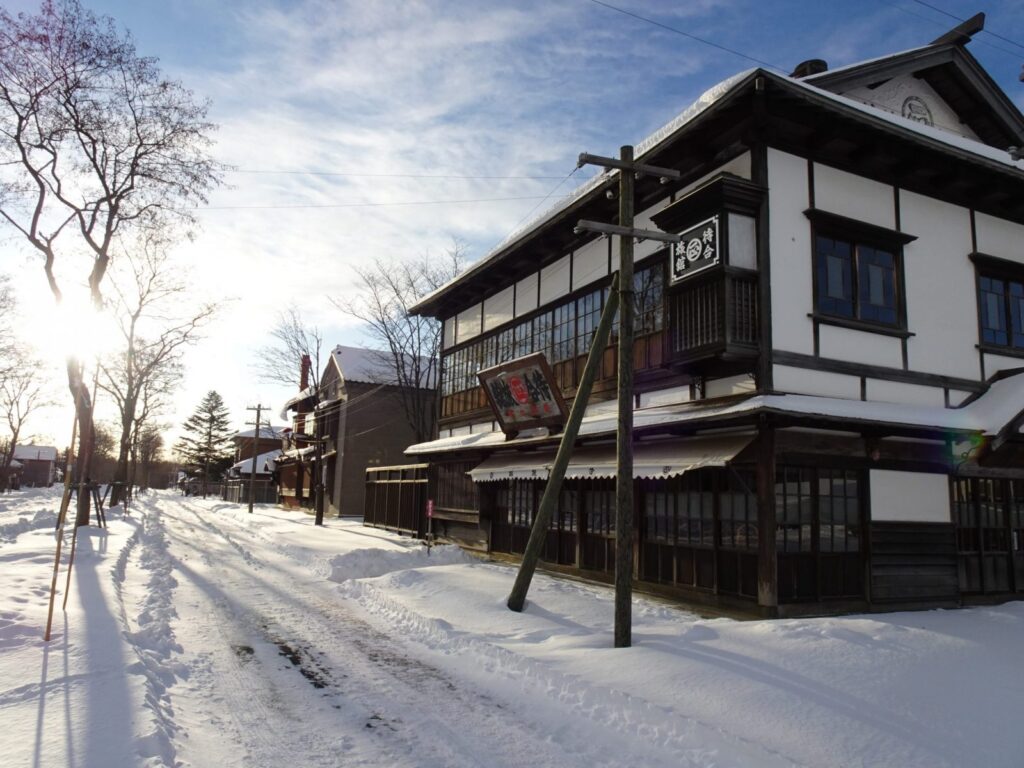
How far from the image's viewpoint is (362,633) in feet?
30.4

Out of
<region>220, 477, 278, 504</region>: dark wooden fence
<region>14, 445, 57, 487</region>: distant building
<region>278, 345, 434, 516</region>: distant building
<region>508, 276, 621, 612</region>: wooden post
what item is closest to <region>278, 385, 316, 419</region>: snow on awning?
<region>278, 345, 434, 516</region>: distant building

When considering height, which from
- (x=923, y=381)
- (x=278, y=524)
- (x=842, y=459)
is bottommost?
(x=278, y=524)

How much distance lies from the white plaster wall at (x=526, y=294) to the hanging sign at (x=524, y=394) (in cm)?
223

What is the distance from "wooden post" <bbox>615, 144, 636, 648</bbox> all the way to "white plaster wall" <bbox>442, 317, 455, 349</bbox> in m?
13.7

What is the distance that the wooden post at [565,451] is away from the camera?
9961mm

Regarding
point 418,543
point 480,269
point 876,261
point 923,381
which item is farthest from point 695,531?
point 418,543

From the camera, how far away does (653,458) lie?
11.3 meters

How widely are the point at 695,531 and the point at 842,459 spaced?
2616 mm

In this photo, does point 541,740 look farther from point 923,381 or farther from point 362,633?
point 923,381

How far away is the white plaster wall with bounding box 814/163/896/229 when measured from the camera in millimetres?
11359

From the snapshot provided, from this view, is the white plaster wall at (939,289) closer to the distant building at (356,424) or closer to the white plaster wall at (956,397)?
the white plaster wall at (956,397)

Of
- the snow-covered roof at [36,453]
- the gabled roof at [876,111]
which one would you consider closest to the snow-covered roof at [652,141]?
the gabled roof at [876,111]

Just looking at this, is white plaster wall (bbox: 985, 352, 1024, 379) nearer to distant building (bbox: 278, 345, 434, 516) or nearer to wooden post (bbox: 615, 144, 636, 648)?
wooden post (bbox: 615, 144, 636, 648)

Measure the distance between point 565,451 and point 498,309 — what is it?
9.84 meters
